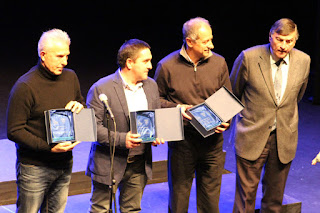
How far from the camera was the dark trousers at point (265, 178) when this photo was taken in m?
3.90

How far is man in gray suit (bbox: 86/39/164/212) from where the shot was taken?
10.9ft

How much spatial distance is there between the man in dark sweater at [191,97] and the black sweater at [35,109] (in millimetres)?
828

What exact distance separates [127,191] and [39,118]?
0.81m

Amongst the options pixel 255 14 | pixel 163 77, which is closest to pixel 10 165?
pixel 163 77

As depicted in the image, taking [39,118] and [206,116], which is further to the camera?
[206,116]

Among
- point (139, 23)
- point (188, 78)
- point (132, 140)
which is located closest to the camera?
point (132, 140)

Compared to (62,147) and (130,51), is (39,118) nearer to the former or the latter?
(62,147)

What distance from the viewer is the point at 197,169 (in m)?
3.83

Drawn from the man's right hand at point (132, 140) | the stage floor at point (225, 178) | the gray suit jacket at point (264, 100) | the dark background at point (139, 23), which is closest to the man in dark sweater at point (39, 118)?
the man's right hand at point (132, 140)

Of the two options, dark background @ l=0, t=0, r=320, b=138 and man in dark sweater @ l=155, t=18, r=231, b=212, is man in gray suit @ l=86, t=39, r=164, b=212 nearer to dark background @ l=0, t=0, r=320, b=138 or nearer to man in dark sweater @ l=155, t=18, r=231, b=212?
man in dark sweater @ l=155, t=18, r=231, b=212

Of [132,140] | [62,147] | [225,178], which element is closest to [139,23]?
[225,178]

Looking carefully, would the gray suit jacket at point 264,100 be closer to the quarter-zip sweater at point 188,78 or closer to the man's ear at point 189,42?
the quarter-zip sweater at point 188,78

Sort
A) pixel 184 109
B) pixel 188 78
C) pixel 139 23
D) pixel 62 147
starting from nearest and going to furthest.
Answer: pixel 62 147 → pixel 184 109 → pixel 188 78 → pixel 139 23

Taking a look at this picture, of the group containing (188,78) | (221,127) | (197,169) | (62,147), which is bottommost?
(197,169)
